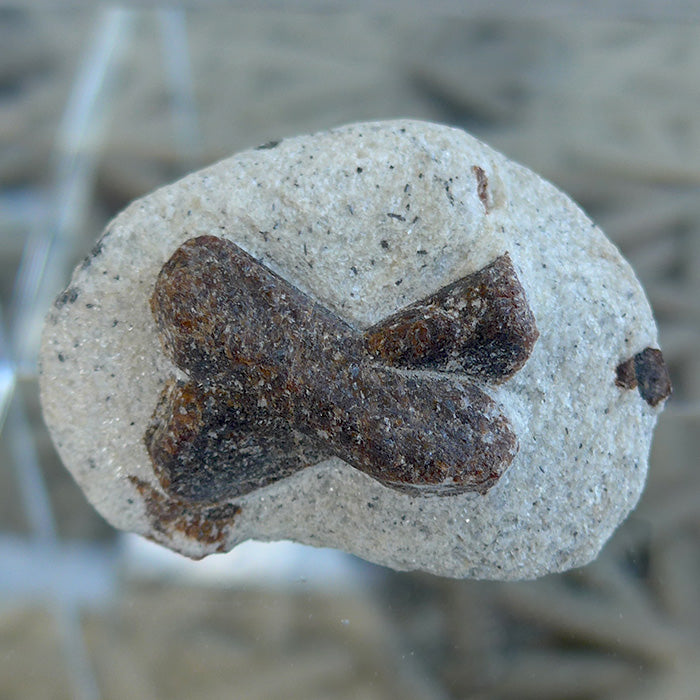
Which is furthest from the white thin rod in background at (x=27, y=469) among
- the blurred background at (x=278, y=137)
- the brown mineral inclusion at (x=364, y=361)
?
the brown mineral inclusion at (x=364, y=361)

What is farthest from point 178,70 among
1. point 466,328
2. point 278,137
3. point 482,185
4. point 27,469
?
point 466,328

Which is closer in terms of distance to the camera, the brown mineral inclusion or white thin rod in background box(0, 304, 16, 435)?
the brown mineral inclusion

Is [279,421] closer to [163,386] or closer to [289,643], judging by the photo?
[163,386]

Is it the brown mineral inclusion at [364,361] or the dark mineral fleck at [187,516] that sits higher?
the brown mineral inclusion at [364,361]

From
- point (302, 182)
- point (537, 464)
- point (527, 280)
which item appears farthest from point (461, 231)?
point (537, 464)

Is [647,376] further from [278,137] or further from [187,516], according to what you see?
[278,137]

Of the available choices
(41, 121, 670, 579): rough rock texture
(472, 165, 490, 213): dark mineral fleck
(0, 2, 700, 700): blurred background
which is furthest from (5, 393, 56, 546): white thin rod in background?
(472, 165, 490, 213): dark mineral fleck

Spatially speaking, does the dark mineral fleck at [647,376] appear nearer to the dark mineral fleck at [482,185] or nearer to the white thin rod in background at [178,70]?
the dark mineral fleck at [482,185]

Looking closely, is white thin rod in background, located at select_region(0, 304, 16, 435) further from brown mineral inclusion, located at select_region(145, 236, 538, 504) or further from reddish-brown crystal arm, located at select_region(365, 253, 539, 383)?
reddish-brown crystal arm, located at select_region(365, 253, 539, 383)
